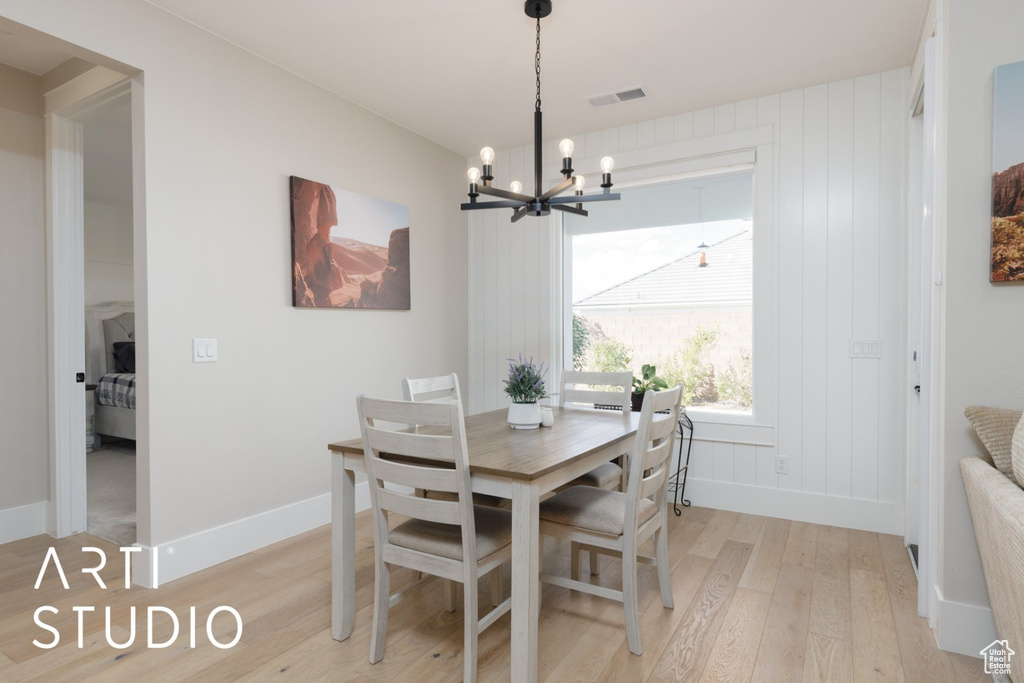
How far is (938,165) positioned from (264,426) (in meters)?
3.35

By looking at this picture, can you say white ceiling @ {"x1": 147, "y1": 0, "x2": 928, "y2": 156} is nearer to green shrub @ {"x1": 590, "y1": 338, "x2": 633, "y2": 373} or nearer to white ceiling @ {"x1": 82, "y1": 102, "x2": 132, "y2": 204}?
white ceiling @ {"x1": 82, "y1": 102, "x2": 132, "y2": 204}


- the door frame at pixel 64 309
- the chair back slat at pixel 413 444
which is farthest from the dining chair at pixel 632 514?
the door frame at pixel 64 309

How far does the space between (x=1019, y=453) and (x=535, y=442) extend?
147cm

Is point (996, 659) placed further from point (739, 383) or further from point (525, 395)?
point (739, 383)

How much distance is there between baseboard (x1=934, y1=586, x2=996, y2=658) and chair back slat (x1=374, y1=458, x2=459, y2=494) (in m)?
1.84

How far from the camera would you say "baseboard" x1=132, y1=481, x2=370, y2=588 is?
2533mm

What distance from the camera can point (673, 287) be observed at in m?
4.00

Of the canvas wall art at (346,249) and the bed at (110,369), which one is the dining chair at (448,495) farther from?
the bed at (110,369)

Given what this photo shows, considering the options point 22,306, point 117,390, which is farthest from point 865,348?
point 117,390

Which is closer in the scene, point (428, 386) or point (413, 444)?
point (413, 444)

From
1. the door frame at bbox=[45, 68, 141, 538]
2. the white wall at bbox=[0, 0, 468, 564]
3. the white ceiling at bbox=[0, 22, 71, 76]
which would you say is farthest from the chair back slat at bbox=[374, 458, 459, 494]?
the white ceiling at bbox=[0, 22, 71, 76]

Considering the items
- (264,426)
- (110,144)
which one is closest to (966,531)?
(264,426)

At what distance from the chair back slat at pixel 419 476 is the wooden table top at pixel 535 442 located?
8cm

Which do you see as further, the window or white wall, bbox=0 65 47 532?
the window
